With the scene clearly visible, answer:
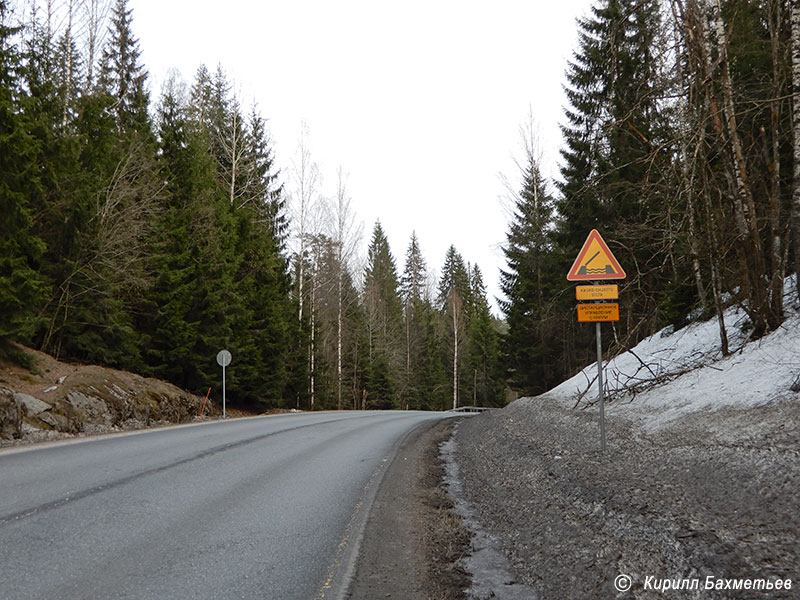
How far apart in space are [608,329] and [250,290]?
17665mm

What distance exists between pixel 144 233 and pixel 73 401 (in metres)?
6.95

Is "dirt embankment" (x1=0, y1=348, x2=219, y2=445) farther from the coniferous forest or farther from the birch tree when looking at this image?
the birch tree

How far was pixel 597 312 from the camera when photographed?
288 inches

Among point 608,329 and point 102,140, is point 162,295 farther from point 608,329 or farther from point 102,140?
point 608,329

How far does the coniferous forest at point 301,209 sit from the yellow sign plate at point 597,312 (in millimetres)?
1950

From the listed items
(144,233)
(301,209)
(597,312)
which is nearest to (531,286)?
(301,209)

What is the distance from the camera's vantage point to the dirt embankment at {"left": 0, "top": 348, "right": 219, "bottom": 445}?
456 inches

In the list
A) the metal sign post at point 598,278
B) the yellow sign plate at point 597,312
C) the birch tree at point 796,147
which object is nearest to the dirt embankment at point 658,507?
the metal sign post at point 598,278

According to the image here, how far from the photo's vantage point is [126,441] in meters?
10.6

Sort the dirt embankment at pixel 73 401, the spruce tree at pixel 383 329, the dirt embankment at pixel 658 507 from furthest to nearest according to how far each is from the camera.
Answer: the spruce tree at pixel 383 329, the dirt embankment at pixel 73 401, the dirt embankment at pixel 658 507

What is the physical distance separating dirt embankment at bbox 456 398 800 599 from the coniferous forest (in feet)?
12.5

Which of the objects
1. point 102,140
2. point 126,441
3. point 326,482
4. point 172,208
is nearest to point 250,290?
point 172,208

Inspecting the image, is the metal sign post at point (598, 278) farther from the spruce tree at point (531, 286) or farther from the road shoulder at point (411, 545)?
the spruce tree at point (531, 286)

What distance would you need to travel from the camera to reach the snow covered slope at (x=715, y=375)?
7.39 metres
